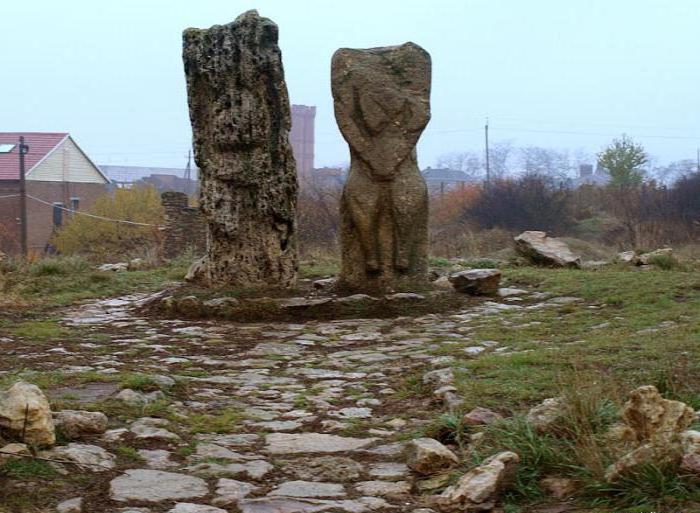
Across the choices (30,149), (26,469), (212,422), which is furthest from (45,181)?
(26,469)

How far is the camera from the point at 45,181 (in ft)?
135

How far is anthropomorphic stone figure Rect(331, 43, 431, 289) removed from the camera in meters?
9.16

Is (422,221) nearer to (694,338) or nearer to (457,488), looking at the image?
(694,338)

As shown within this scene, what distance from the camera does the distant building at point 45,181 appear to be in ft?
125

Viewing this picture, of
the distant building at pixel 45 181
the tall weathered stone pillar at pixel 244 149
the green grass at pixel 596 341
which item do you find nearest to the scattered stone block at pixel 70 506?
the green grass at pixel 596 341

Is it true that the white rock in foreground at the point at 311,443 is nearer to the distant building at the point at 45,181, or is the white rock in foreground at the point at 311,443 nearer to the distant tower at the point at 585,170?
the distant building at the point at 45,181

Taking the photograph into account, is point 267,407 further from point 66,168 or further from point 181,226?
point 66,168

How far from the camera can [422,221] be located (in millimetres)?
9414

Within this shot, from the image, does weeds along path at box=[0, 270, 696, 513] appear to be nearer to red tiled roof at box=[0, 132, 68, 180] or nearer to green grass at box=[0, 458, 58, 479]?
green grass at box=[0, 458, 58, 479]

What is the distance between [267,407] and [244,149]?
4746mm

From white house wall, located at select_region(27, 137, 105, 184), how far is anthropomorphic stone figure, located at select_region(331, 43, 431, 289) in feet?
111

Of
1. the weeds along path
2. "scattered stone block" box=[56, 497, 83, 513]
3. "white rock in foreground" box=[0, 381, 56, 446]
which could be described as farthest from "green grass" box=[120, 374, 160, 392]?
"scattered stone block" box=[56, 497, 83, 513]

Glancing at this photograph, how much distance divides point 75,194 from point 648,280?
38.1 m

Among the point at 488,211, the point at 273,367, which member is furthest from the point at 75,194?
the point at 273,367
